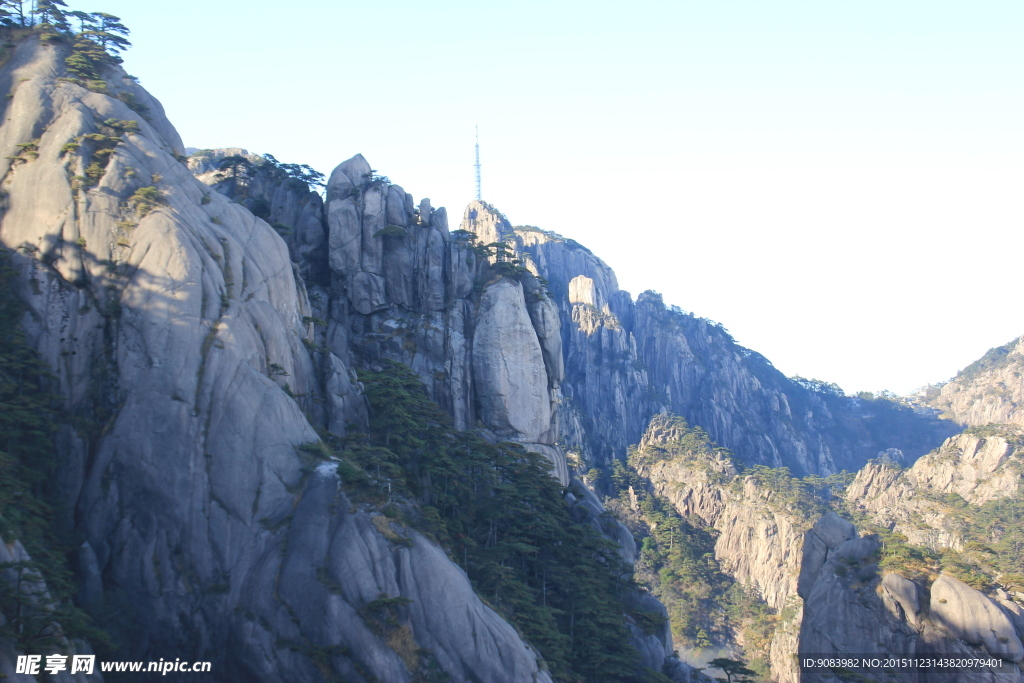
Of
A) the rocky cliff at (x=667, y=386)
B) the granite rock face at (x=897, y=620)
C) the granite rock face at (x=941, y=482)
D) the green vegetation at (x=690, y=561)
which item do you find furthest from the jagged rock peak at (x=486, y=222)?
the granite rock face at (x=897, y=620)

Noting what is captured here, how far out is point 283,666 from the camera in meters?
34.7

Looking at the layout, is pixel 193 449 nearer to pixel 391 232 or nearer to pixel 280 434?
pixel 280 434

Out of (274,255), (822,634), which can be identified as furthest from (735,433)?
(274,255)

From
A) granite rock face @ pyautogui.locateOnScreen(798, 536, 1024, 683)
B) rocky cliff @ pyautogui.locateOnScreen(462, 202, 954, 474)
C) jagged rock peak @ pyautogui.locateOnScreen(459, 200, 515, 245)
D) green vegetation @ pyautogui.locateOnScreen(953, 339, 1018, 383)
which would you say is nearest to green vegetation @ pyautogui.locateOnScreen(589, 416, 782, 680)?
rocky cliff @ pyautogui.locateOnScreen(462, 202, 954, 474)

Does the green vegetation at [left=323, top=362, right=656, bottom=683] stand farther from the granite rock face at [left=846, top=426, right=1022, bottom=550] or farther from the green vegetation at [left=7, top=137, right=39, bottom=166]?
the granite rock face at [left=846, top=426, right=1022, bottom=550]

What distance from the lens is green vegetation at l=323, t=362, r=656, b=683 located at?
143 feet

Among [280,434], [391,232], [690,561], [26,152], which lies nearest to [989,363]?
[690,561]

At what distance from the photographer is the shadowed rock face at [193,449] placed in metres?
35.8

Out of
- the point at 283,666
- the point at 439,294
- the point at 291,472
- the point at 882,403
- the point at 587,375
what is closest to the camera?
the point at 283,666

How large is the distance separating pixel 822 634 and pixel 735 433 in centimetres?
8496

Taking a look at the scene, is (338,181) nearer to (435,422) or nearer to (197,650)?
(435,422)

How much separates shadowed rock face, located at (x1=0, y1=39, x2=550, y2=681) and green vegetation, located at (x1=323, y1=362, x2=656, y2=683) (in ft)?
10.7

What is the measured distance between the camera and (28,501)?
34.7m

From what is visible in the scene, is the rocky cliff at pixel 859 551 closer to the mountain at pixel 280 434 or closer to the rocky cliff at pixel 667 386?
the mountain at pixel 280 434
